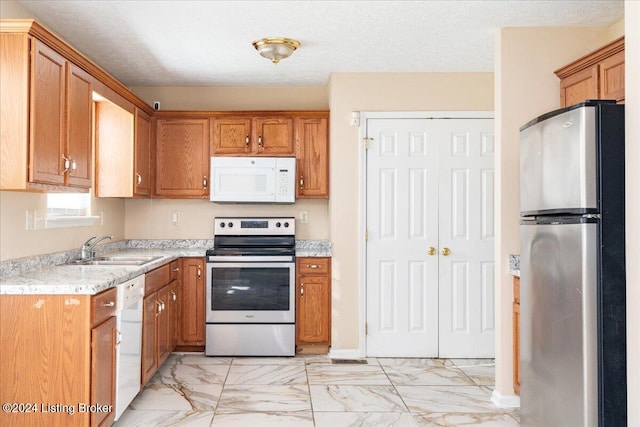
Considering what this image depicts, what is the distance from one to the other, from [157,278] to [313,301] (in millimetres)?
1372

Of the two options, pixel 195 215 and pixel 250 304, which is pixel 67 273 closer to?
pixel 250 304

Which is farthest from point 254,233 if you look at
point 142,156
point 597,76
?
point 597,76

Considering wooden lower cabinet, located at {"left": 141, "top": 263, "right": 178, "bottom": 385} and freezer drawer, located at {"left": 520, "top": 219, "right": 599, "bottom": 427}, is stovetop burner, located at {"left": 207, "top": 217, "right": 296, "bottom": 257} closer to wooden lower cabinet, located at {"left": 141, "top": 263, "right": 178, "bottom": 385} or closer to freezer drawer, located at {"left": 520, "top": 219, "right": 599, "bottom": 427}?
wooden lower cabinet, located at {"left": 141, "top": 263, "right": 178, "bottom": 385}

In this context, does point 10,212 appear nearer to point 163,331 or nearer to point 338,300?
point 163,331

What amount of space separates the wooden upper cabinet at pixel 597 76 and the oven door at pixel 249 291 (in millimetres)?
2487

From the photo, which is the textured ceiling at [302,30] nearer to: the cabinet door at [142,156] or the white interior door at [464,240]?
the cabinet door at [142,156]

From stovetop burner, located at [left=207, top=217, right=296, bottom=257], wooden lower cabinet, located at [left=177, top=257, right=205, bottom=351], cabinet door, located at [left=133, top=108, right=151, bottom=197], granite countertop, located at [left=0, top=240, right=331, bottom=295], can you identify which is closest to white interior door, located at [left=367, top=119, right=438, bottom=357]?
granite countertop, located at [left=0, top=240, right=331, bottom=295]

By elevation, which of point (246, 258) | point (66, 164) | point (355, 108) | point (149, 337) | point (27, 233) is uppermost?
point (355, 108)

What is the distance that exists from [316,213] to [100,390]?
8.85ft

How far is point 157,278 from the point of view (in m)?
3.53

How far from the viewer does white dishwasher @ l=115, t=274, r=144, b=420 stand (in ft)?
8.85

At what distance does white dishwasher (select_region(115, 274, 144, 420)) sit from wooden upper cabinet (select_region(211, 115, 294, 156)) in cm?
173

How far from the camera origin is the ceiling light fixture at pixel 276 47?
3418mm

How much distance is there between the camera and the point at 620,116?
1990 mm
